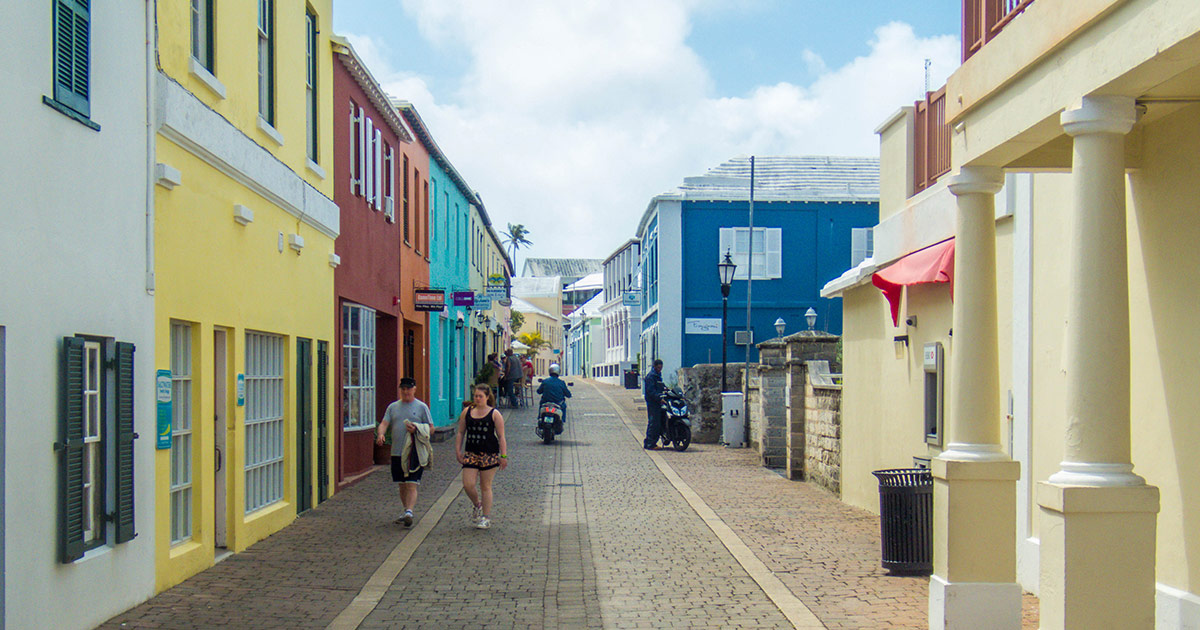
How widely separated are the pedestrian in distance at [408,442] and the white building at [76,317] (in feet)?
12.9

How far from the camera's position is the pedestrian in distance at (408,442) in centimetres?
1195

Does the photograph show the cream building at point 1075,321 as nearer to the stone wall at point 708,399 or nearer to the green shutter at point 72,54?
the green shutter at point 72,54

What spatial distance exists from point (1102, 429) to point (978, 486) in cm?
157

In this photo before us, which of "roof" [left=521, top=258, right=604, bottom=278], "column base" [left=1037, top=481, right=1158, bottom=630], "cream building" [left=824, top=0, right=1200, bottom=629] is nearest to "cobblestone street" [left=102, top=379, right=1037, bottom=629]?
"cream building" [left=824, top=0, right=1200, bottom=629]

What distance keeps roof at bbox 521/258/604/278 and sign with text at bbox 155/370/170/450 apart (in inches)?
4612

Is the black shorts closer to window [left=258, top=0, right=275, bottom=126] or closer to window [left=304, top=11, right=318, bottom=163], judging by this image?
window [left=258, top=0, right=275, bottom=126]

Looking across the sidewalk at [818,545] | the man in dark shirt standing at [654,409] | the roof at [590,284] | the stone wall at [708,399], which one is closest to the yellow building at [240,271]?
the sidewalk at [818,545]

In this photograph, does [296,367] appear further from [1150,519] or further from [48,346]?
[1150,519]

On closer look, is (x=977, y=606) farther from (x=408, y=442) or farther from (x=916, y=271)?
(x=408, y=442)

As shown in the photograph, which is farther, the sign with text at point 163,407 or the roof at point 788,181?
the roof at point 788,181

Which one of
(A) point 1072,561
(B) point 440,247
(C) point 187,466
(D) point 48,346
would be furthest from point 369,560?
(B) point 440,247

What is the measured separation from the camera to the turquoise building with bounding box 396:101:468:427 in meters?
25.2

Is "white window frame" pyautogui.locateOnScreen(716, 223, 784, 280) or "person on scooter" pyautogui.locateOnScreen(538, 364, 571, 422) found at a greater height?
"white window frame" pyautogui.locateOnScreen(716, 223, 784, 280)

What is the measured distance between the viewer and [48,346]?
21.5 ft
